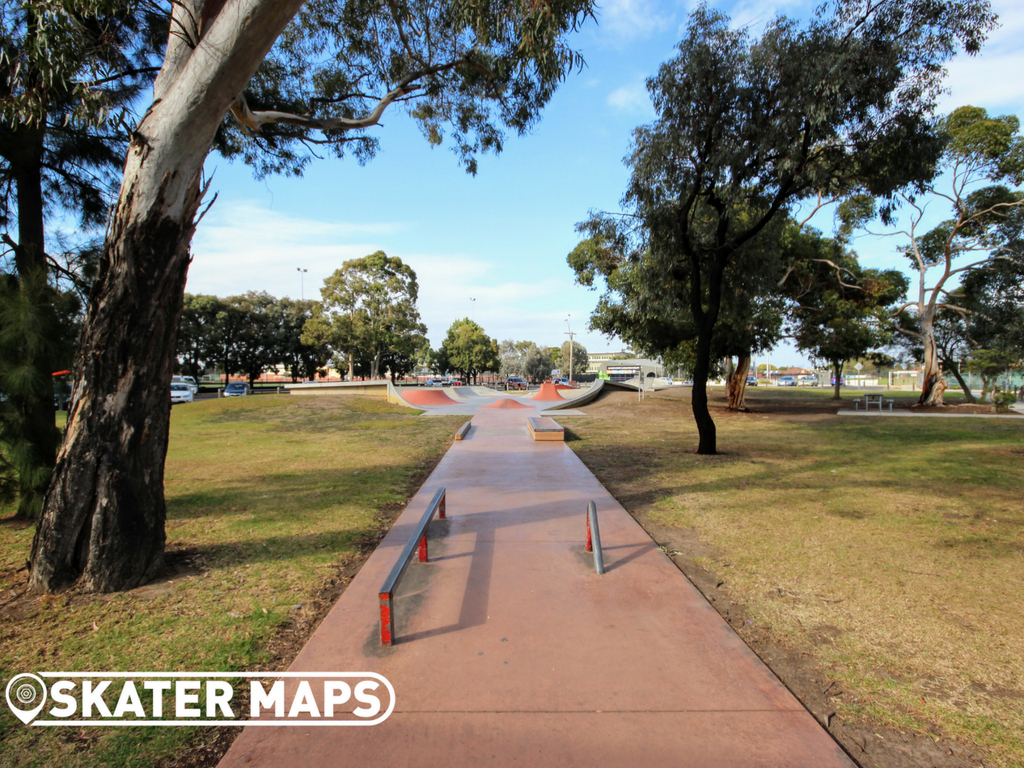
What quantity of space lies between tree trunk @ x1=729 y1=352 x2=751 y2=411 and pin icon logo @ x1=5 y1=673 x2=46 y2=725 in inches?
1001

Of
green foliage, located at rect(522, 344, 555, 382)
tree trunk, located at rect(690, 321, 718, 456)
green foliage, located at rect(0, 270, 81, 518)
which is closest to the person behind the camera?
green foliage, located at rect(0, 270, 81, 518)

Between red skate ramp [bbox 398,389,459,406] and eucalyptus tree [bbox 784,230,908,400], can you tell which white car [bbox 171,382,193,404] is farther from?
eucalyptus tree [bbox 784,230,908,400]

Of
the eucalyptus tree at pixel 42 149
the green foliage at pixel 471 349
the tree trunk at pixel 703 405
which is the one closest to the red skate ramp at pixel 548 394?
the tree trunk at pixel 703 405

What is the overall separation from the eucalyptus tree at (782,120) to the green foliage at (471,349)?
58.4 metres

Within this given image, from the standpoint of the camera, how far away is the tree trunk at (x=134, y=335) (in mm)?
4227

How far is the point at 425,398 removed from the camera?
29.9 m

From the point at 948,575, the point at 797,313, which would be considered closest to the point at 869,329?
the point at 797,313

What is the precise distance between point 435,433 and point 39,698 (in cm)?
1314

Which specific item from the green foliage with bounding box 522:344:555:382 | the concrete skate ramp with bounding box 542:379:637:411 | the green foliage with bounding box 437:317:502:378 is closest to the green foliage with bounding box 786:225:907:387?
the concrete skate ramp with bounding box 542:379:637:411

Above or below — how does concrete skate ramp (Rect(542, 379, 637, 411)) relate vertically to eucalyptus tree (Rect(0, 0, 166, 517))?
below

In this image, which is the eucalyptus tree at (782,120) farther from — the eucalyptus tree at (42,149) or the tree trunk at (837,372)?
the tree trunk at (837,372)

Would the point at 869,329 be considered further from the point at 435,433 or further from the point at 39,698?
the point at 39,698

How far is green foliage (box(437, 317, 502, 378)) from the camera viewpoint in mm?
70625

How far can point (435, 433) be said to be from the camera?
634 inches
